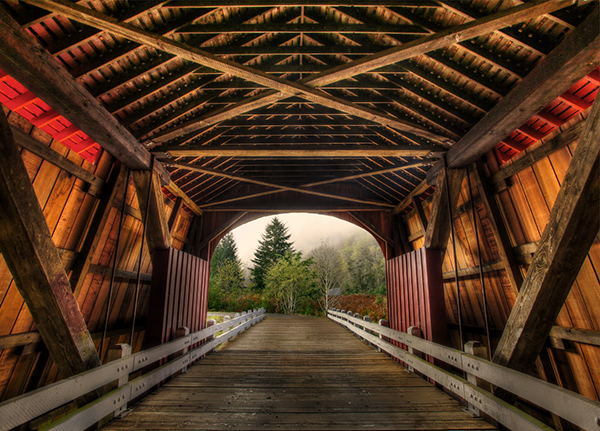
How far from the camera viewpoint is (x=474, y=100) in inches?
140

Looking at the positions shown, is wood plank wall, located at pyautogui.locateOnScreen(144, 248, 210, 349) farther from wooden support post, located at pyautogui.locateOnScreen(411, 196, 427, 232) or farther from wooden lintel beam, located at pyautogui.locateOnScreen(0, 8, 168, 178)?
wooden support post, located at pyautogui.locateOnScreen(411, 196, 427, 232)

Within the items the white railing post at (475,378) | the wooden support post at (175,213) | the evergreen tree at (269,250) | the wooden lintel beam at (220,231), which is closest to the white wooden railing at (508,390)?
the white railing post at (475,378)

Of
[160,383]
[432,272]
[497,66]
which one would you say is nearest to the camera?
[497,66]

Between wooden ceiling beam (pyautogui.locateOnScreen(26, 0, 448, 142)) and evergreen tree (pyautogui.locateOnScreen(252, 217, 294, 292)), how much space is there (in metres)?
23.9

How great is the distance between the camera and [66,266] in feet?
12.3

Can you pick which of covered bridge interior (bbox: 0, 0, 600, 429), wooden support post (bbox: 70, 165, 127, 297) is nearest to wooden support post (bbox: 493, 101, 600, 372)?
covered bridge interior (bbox: 0, 0, 600, 429)

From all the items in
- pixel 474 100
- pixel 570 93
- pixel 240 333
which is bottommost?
pixel 240 333

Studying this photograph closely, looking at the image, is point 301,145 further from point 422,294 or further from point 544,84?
point 544,84

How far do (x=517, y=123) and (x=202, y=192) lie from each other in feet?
20.8

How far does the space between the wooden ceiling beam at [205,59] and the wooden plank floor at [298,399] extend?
3.18 m

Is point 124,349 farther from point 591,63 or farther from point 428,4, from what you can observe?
point 591,63

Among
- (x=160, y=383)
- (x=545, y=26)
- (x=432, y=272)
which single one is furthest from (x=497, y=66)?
(x=160, y=383)

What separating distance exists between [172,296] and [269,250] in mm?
24934

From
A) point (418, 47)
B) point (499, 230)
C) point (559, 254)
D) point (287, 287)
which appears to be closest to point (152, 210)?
point (418, 47)
